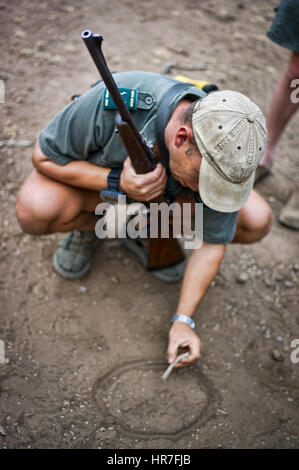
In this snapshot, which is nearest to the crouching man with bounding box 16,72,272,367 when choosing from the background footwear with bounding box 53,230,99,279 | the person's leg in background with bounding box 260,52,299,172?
the background footwear with bounding box 53,230,99,279

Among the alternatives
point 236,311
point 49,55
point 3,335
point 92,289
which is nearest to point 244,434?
point 236,311

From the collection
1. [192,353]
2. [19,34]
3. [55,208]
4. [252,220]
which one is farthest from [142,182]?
[19,34]

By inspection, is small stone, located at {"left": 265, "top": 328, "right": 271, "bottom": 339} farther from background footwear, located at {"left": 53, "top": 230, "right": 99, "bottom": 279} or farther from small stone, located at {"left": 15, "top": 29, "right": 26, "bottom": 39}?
small stone, located at {"left": 15, "top": 29, "right": 26, "bottom": 39}

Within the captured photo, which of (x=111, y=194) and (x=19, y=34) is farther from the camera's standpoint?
(x=19, y=34)

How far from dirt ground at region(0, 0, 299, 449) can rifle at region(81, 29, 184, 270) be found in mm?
230

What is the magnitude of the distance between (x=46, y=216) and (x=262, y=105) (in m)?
2.69

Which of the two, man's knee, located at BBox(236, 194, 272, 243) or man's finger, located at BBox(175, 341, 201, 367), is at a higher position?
man's knee, located at BBox(236, 194, 272, 243)

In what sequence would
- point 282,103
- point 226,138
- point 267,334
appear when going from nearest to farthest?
point 226,138, point 267,334, point 282,103

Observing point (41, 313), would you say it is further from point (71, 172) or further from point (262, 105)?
point (262, 105)

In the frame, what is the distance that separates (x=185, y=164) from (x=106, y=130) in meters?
0.45

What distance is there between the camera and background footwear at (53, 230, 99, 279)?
235 centimetres

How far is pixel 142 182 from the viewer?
1.73 meters

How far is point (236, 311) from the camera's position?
240 cm

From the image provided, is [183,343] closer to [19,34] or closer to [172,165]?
[172,165]
